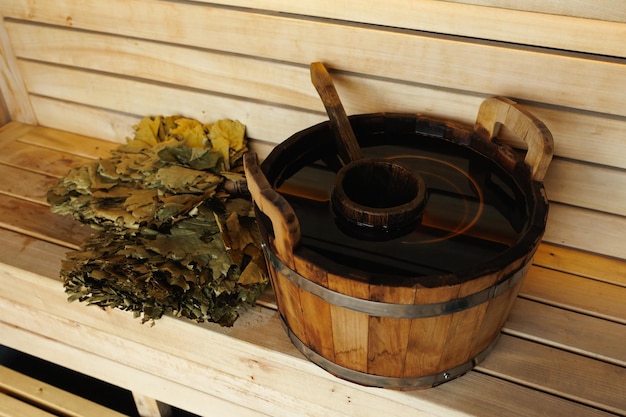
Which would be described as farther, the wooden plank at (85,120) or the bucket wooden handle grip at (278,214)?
the wooden plank at (85,120)

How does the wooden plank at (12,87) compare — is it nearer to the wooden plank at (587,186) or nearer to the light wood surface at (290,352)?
the light wood surface at (290,352)

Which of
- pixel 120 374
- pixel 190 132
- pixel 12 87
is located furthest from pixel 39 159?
pixel 120 374

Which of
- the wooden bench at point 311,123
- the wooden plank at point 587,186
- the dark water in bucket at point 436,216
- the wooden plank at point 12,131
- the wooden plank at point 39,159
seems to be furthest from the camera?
the wooden plank at point 12,131

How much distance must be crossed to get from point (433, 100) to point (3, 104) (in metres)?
2.54

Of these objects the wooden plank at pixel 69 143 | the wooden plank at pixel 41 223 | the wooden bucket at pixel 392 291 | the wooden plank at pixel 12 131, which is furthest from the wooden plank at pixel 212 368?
the wooden plank at pixel 12 131

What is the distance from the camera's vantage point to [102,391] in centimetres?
328

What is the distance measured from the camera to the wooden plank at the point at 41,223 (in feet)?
8.37

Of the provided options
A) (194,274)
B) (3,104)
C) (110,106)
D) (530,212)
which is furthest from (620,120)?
(3,104)

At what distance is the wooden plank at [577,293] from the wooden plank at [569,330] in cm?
3

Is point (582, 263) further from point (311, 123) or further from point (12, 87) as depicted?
point (12, 87)

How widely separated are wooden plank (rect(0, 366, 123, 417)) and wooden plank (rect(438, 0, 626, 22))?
2.57 metres

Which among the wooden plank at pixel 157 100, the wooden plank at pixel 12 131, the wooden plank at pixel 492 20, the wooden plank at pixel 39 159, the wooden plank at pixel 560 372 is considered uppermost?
the wooden plank at pixel 492 20

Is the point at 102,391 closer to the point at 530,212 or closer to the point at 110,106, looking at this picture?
the point at 110,106

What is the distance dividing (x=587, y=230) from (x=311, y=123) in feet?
4.14
